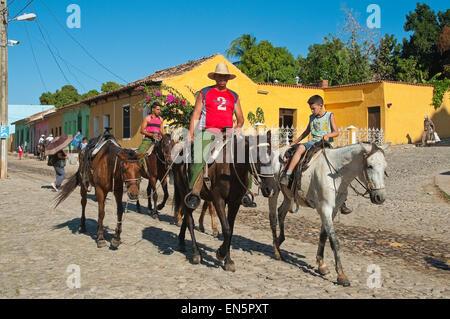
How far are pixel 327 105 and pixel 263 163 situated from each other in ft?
83.6

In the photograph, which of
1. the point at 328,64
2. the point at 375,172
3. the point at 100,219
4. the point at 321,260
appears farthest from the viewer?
the point at 328,64

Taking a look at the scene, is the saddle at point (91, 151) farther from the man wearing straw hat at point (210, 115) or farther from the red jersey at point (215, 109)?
the red jersey at point (215, 109)

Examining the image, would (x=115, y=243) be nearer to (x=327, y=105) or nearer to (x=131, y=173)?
(x=131, y=173)

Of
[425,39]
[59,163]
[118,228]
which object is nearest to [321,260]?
[118,228]

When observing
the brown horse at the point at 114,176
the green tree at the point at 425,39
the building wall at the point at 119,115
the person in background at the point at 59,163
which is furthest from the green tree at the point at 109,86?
the brown horse at the point at 114,176

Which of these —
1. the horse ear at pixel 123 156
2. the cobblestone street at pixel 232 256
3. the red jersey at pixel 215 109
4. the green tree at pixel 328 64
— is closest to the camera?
the cobblestone street at pixel 232 256

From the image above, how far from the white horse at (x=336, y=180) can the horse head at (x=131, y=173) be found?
2.28m

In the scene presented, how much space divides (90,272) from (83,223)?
105 inches

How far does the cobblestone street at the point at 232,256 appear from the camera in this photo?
4.75m

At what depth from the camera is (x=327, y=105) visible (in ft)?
97.2

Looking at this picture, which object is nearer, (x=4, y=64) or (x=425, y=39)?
(x=4, y=64)

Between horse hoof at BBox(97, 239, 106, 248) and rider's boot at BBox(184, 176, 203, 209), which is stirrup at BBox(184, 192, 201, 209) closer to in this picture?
rider's boot at BBox(184, 176, 203, 209)

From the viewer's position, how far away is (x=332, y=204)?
5.51 m

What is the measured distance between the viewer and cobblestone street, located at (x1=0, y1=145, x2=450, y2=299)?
4.75m
